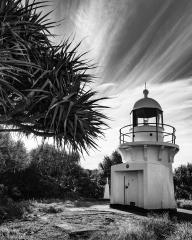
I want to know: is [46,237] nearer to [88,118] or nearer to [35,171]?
[88,118]

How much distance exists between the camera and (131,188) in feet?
56.3

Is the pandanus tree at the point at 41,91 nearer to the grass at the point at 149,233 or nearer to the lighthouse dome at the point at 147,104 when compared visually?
the grass at the point at 149,233

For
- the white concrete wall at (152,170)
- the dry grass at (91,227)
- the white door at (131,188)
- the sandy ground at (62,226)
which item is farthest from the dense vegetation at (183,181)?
the dry grass at (91,227)

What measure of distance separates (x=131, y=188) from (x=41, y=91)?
11491 mm

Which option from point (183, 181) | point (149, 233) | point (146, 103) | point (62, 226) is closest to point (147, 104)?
point (146, 103)

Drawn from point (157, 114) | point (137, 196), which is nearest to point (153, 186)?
point (137, 196)

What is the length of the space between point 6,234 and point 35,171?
1692 centimetres

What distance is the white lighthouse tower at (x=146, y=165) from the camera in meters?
16.0

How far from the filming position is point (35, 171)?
25578mm

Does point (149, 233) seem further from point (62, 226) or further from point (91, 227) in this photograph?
point (62, 226)

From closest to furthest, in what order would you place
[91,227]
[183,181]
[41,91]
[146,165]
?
[41,91], [91,227], [146,165], [183,181]

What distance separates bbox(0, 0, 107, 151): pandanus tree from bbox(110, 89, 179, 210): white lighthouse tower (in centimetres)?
861

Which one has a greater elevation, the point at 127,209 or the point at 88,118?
the point at 88,118

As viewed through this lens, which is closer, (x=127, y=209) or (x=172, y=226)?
(x=172, y=226)
